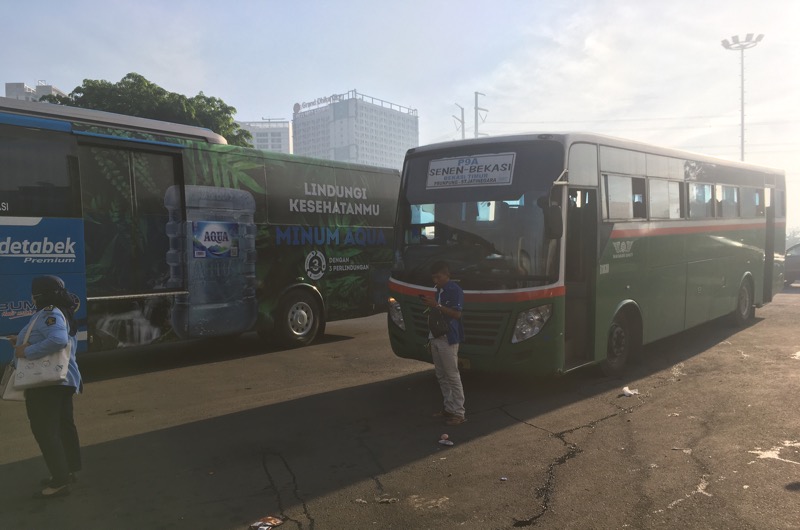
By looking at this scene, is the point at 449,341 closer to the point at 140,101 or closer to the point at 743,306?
the point at 743,306

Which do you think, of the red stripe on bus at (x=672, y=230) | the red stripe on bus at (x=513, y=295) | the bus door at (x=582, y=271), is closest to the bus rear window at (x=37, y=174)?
the red stripe on bus at (x=513, y=295)

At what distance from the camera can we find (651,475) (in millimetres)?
4695

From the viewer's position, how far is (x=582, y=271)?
7438mm

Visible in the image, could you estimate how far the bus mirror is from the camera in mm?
6547

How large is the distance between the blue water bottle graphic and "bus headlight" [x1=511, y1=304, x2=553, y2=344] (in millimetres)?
4883

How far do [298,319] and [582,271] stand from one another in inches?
209

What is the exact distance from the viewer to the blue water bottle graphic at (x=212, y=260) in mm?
8883

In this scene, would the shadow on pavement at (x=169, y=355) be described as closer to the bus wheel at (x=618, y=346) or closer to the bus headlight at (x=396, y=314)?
the bus headlight at (x=396, y=314)

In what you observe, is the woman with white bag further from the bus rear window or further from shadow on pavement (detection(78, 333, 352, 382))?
shadow on pavement (detection(78, 333, 352, 382))

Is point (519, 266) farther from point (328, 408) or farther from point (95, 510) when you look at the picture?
point (95, 510)

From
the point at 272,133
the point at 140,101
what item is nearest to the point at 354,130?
the point at 272,133

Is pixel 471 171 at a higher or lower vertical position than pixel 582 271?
higher

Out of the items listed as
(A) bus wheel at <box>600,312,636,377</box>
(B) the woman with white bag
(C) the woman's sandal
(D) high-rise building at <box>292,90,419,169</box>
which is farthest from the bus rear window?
(D) high-rise building at <box>292,90,419,169</box>

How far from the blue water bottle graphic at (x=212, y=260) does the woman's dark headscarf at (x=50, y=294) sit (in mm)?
4364
